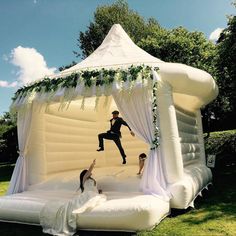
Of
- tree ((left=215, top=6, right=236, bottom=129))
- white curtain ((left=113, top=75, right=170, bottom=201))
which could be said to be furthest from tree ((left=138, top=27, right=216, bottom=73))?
white curtain ((left=113, top=75, right=170, bottom=201))

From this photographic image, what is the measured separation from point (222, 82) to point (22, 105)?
9.54 m

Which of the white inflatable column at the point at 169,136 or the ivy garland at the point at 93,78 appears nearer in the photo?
the white inflatable column at the point at 169,136

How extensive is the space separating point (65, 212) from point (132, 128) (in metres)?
2.10

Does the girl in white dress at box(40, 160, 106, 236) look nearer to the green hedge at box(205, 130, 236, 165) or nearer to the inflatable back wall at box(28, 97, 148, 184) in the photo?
the inflatable back wall at box(28, 97, 148, 184)

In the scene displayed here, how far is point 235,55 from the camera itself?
12461mm

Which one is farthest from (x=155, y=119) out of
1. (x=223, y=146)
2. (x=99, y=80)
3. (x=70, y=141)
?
(x=223, y=146)

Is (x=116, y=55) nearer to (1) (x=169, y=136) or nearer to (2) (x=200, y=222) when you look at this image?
(1) (x=169, y=136)

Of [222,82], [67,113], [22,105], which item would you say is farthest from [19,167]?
[222,82]

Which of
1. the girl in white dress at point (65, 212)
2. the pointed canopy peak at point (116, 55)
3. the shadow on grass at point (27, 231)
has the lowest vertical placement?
the shadow on grass at point (27, 231)

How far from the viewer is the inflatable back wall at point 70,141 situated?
26.9 feet

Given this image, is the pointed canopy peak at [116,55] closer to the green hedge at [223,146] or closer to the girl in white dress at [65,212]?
the girl in white dress at [65,212]

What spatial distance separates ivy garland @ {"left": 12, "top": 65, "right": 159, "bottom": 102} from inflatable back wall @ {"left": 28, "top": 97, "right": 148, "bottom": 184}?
1.81 ft

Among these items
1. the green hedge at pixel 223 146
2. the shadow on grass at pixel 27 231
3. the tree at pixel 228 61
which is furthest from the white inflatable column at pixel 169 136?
the green hedge at pixel 223 146

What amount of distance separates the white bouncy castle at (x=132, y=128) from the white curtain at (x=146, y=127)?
0.02 metres
